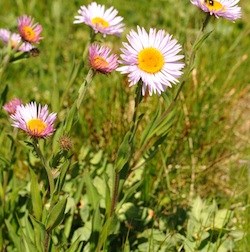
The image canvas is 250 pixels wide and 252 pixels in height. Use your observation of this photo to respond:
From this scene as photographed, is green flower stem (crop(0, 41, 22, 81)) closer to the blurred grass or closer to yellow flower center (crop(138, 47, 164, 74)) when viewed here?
the blurred grass

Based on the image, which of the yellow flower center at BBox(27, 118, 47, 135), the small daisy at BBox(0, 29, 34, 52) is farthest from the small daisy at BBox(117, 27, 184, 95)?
the small daisy at BBox(0, 29, 34, 52)

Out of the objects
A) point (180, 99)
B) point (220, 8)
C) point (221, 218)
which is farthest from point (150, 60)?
point (180, 99)

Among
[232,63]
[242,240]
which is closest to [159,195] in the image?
[242,240]

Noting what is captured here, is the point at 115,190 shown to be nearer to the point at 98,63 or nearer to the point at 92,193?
the point at 92,193

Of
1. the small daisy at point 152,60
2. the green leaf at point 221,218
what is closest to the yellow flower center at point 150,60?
the small daisy at point 152,60

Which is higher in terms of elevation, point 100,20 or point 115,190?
point 100,20

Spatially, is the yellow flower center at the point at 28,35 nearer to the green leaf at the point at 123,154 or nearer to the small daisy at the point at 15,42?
the small daisy at the point at 15,42
